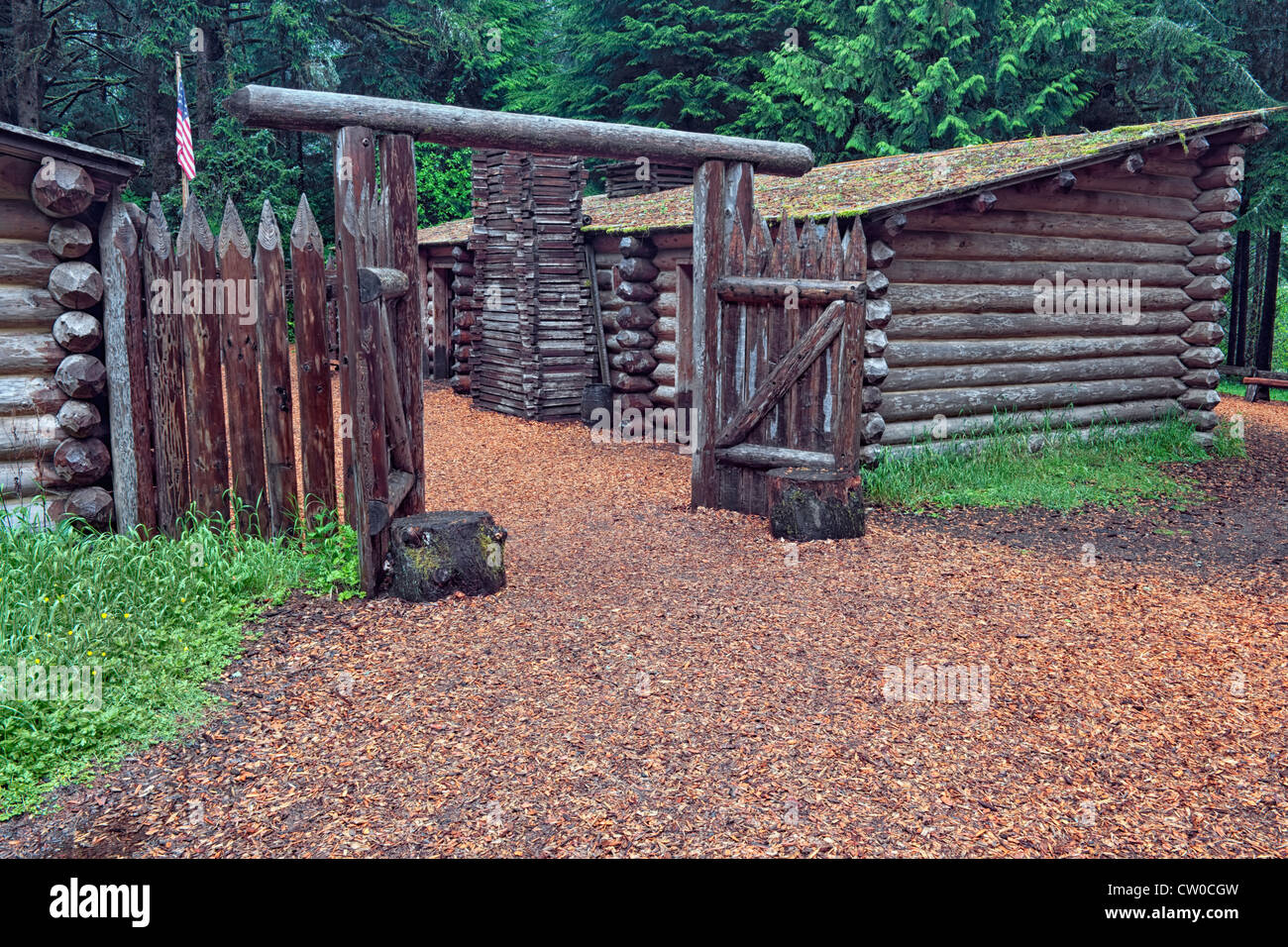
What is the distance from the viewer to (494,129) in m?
7.42

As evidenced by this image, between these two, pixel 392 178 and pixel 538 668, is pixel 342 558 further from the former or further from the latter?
pixel 392 178

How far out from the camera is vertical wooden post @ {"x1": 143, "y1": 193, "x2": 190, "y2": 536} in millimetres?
6594

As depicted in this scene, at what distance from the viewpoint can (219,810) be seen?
4.00 meters

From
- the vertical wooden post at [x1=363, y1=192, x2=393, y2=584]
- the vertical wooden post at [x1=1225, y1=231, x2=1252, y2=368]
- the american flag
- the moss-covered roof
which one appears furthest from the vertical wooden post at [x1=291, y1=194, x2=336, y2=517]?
the vertical wooden post at [x1=1225, y1=231, x2=1252, y2=368]

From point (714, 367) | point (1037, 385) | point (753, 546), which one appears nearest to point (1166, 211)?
point (1037, 385)

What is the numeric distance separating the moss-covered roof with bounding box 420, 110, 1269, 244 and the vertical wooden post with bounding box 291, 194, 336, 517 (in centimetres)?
497

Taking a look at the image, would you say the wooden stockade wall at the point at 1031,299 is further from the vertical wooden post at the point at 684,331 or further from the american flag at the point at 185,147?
the american flag at the point at 185,147

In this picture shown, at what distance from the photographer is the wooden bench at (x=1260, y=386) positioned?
1596 centimetres

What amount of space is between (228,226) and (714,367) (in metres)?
4.26

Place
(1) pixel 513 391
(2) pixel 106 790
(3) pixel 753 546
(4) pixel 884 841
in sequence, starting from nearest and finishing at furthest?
1. (4) pixel 884 841
2. (2) pixel 106 790
3. (3) pixel 753 546
4. (1) pixel 513 391

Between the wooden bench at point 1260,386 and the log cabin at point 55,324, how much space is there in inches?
640

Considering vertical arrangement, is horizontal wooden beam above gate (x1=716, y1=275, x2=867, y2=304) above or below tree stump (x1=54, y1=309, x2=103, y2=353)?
above

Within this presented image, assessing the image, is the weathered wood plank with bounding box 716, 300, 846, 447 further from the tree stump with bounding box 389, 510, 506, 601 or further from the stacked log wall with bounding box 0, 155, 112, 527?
the stacked log wall with bounding box 0, 155, 112, 527

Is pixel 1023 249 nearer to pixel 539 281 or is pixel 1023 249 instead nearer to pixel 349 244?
pixel 539 281
